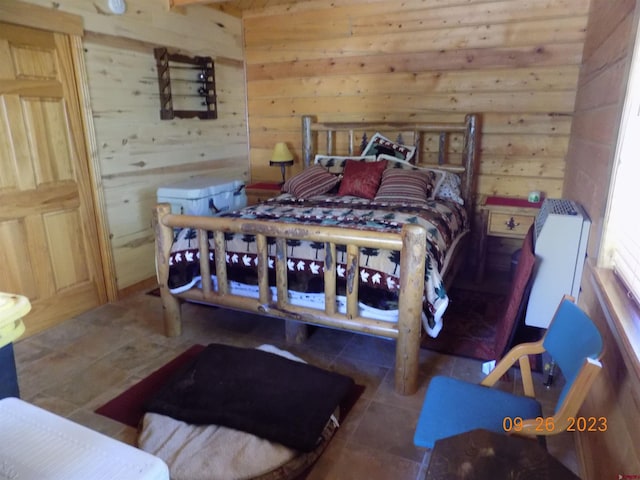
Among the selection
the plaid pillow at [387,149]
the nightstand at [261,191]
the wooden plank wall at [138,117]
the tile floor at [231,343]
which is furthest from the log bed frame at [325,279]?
the nightstand at [261,191]

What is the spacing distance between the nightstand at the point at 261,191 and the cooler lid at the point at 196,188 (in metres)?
0.38

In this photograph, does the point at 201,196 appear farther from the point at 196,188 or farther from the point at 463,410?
the point at 463,410

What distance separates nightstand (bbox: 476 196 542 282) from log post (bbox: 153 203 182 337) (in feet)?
7.43

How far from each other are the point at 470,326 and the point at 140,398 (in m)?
1.93

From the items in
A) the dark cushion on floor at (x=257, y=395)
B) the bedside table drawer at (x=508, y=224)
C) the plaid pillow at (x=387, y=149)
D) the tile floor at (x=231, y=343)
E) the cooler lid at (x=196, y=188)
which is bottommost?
the tile floor at (x=231, y=343)

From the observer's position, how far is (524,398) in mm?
1416

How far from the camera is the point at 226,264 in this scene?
7.90 feet

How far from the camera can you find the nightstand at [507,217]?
3.18 meters

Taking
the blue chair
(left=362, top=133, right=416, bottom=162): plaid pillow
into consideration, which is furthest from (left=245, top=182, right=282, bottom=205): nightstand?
the blue chair

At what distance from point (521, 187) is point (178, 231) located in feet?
8.75

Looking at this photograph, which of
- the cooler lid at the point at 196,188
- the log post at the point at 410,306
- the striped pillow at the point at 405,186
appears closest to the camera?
the log post at the point at 410,306

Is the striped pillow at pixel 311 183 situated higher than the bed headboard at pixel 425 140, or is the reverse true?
the bed headboard at pixel 425 140

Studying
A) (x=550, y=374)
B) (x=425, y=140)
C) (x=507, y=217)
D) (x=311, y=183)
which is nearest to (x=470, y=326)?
(x=550, y=374)

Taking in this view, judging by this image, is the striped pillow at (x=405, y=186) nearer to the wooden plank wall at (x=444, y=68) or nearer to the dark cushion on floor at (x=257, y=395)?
the wooden plank wall at (x=444, y=68)
